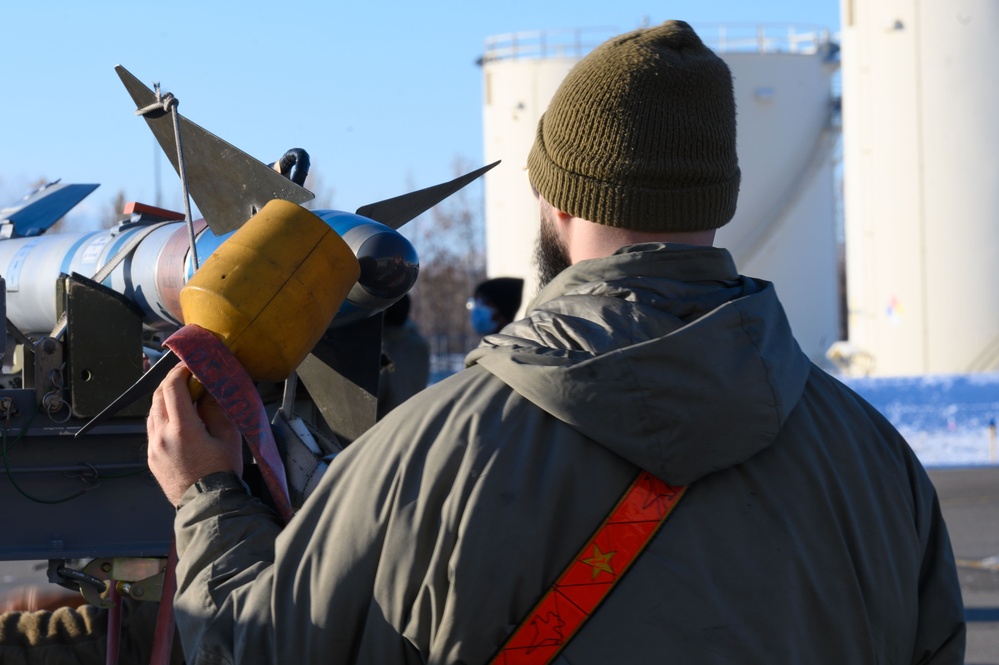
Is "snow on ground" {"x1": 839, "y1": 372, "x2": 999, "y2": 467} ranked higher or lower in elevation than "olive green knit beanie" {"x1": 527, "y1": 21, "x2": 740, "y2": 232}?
lower

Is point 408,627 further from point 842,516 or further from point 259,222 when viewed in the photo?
Answer: point 259,222

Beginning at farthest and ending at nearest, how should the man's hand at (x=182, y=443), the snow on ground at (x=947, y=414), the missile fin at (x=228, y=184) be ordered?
1. the snow on ground at (x=947, y=414)
2. the missile fin at (x=228, y=184)
3. the man's hand at (x=182, y=443)

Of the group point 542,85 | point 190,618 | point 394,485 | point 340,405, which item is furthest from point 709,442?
point 542,85

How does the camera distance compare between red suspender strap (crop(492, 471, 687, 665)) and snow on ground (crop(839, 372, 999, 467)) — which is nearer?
red suspender strap (crop(492, 471, 687, 665))

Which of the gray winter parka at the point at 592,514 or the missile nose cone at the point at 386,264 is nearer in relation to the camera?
the gray winter parka at the point at 592,514

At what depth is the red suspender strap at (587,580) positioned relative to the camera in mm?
1359

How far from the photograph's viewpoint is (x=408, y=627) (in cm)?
137

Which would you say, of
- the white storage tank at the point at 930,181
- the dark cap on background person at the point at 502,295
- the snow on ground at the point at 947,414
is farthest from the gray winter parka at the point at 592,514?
the white storage tank at the point at 930,181

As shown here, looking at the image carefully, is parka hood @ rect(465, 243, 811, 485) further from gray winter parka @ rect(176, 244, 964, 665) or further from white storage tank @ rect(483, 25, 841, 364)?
white storage tank @ rect(483, 25, 841, 364)

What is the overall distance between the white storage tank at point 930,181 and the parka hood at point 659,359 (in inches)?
569

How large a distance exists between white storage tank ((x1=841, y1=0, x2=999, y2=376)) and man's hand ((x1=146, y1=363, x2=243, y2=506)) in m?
14.6

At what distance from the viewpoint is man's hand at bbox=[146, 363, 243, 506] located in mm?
1634

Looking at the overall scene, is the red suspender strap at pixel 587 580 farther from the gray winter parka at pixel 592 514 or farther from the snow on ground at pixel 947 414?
the snow on ground at pixel 947 414

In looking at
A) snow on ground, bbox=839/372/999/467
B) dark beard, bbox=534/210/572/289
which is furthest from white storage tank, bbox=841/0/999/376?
dark beard, bbox=534/210/572/289
